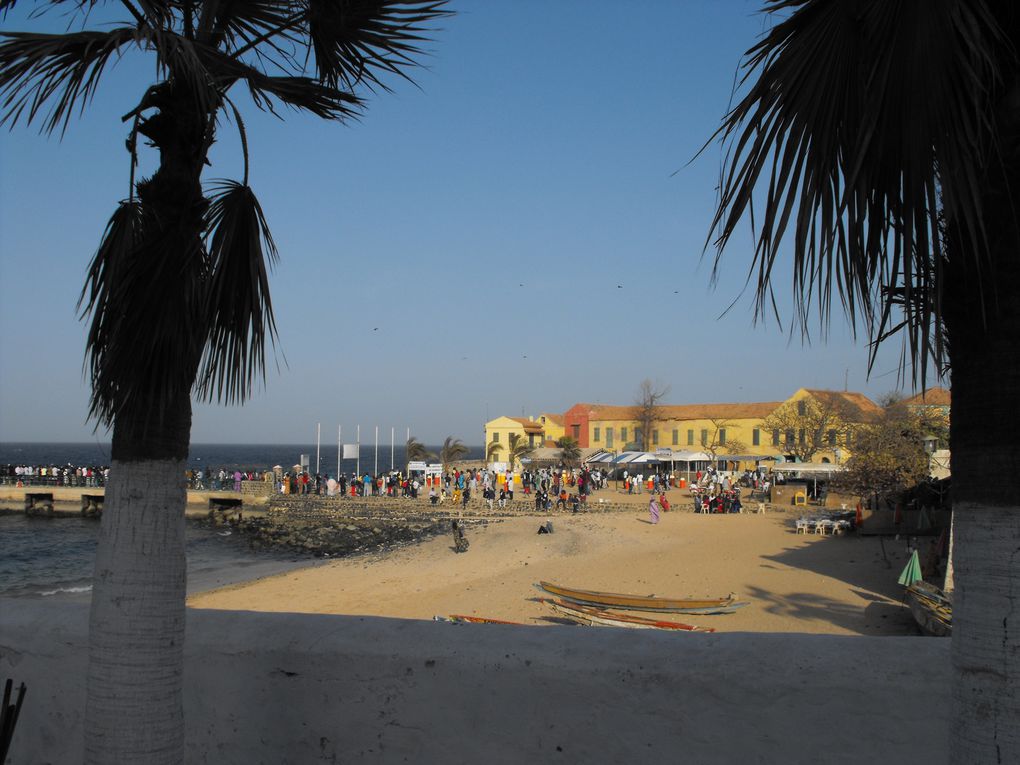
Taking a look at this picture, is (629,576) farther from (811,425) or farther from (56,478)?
(56,478)

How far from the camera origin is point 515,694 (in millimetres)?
3461

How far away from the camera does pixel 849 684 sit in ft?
10.7

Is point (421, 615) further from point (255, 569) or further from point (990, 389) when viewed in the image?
point (990, 389)

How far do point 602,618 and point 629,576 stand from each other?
715 cm

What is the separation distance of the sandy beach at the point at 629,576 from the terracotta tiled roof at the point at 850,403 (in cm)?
2151

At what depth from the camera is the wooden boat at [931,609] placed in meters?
8.74

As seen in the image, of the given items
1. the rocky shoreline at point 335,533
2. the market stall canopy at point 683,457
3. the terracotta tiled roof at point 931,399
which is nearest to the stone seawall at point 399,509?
the rocky shoreline at point 335,533

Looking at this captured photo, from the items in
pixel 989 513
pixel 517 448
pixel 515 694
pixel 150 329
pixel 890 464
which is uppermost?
pixel 150 329

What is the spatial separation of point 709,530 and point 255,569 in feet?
49.6

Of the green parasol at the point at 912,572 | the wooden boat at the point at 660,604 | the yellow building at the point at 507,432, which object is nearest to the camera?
the wooden boat at the point at 660,604

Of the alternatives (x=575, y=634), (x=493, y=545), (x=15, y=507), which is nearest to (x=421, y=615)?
(x=493, y=545)

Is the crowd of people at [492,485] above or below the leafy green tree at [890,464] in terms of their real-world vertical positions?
below

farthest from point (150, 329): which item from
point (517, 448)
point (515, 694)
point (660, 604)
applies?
point (517, 448)

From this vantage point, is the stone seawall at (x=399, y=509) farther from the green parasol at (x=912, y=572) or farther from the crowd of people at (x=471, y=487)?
the green parasol at (x=912, y=572)
